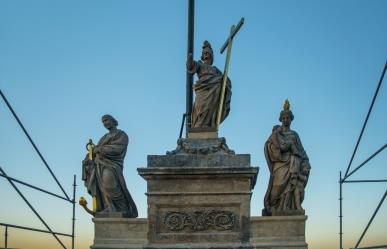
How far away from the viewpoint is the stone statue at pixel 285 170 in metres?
12.9

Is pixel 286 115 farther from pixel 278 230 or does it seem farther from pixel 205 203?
pixel 205 203

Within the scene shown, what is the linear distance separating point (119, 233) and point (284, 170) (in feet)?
10.4

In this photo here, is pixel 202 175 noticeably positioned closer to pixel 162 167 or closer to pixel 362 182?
pixel 162 167

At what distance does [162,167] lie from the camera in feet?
40.3

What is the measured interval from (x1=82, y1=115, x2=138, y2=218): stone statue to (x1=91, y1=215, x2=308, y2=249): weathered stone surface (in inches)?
11.5

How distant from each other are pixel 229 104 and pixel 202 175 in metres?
1.72

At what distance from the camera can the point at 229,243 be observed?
12.0 meters

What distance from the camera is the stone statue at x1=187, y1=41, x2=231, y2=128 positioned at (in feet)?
43.0

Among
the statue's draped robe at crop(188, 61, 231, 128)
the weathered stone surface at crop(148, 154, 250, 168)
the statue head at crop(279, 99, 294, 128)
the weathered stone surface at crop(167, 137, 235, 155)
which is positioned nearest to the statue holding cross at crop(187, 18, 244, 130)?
the statue's draped robe at crop(188, 61, 231, 128)

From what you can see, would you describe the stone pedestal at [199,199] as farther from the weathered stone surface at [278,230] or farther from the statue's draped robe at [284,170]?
the statue's draped robe at [284,170]

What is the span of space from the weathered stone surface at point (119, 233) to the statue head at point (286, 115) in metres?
3.09

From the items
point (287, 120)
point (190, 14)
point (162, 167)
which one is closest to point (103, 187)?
point (162, 167)

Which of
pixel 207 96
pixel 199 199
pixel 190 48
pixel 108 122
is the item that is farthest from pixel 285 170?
pixel 190 48

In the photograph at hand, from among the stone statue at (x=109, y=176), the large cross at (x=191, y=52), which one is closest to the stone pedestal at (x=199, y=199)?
the large cross at (x=191, y=52)
